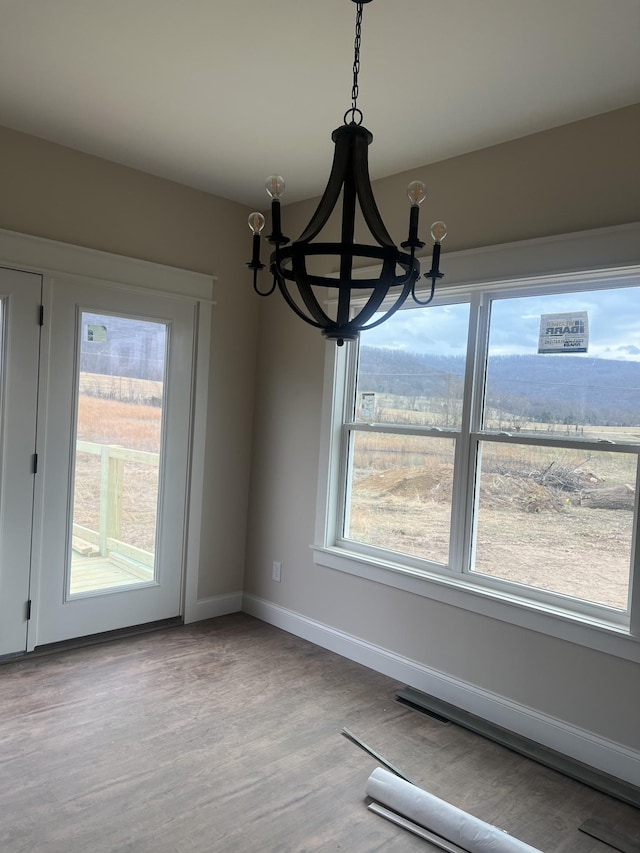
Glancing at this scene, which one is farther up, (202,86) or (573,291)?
(202,86)

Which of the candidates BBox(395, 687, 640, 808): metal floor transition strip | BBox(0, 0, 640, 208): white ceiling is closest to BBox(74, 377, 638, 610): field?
BBox(395, 687, 640, 808): metal floor transition strip

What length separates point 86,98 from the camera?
9.10 feet

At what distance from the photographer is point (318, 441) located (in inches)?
150

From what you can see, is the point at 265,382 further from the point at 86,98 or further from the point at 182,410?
the point at 86,98

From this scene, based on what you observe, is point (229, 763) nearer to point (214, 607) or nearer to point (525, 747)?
point (525, 747)

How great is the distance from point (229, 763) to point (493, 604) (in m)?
1.34

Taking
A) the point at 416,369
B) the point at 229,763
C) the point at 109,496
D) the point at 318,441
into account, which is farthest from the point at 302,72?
the point at 229,763

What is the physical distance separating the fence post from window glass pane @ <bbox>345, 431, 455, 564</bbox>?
1341mm

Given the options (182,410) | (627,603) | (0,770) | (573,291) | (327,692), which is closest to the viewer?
(0,770)

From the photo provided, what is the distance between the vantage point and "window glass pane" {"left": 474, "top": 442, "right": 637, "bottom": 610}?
2.60 metres

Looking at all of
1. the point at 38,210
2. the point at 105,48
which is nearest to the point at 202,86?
the point at 105,48

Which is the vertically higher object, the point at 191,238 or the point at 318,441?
the point at 191,238

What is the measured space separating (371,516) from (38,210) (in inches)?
95.6

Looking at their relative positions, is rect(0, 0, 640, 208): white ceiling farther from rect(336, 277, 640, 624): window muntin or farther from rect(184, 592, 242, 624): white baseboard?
rect(184, 592, 242, 624): white baseboard
